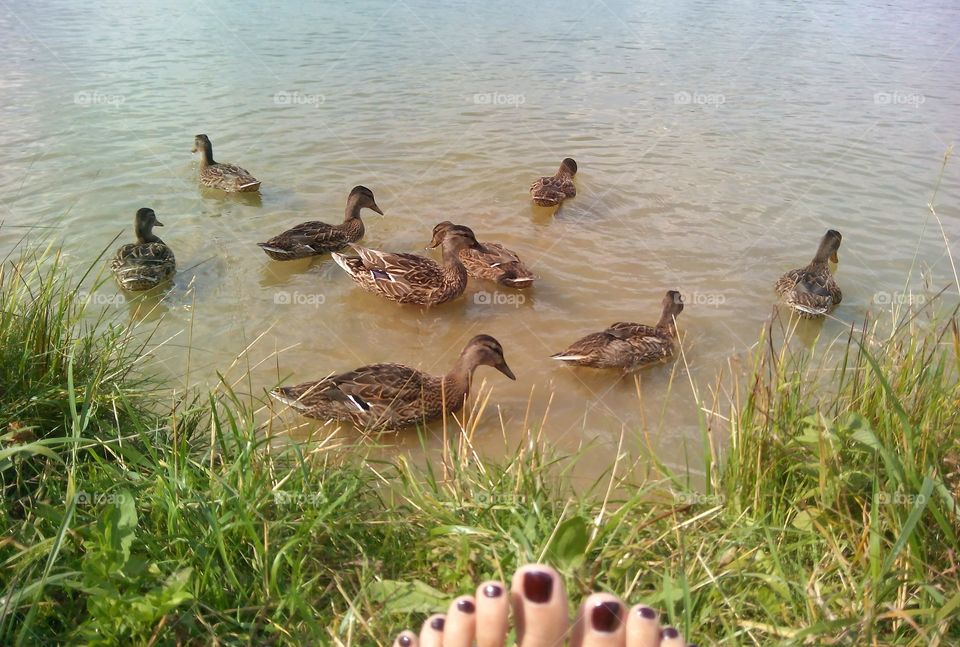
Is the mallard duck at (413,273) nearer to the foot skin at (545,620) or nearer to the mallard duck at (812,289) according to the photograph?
the mallard duck at (812,289)

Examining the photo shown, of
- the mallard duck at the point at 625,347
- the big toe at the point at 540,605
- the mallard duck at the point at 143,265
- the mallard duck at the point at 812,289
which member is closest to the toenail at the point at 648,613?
the big toe at the point at 540,605

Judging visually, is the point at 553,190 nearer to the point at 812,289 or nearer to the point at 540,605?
the point at 812,289

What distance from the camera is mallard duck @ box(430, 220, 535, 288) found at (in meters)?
7.56

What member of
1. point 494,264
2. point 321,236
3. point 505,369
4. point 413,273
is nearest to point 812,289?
point 494,264

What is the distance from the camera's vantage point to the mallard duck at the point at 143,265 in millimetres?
7203

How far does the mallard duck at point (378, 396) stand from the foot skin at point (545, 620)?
125 inches

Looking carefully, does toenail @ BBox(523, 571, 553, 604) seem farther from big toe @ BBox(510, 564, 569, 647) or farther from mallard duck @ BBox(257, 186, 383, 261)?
mallard duck @ BBox(257, 186, 383, 261)

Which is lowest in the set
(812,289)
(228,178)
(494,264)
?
(812,289)

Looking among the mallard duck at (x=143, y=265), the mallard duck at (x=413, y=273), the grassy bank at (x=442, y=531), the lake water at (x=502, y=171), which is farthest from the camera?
the mallard duck at (x=413, y=273)

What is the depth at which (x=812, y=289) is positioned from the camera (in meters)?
7.02

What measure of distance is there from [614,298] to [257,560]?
17.5ft

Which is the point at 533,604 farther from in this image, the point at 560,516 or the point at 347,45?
the point at 347,45

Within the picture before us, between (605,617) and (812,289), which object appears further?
(812,289)

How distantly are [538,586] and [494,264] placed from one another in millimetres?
5915
